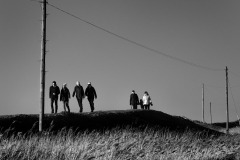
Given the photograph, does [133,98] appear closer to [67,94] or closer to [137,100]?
[137,100]

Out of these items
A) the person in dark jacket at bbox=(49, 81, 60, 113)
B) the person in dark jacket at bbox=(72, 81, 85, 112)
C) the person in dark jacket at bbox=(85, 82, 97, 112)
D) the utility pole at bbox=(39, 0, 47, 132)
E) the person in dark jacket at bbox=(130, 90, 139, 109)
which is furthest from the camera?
the person in dark jacket at bbox=(130, 90, 139, 109)

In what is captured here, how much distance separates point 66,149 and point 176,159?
266 cm

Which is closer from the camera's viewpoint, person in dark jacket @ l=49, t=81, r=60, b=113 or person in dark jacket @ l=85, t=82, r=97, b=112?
person in dark jacket @ l=49, t=81, r=60, b=113

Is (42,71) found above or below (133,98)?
above

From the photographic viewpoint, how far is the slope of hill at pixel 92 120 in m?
25.0

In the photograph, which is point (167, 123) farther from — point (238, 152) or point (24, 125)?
point (238, 152)

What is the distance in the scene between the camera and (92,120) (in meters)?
29.7

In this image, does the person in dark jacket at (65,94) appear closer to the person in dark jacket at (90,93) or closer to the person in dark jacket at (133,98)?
the person in dark jacket at (90,93)

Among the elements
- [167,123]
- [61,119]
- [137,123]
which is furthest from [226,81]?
[61,119]

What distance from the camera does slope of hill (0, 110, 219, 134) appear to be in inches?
984

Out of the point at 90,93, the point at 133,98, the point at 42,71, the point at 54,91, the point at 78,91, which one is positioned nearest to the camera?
the point at 42,71

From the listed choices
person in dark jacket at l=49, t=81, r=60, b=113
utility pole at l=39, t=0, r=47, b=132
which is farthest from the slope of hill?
person in dark jacket at l=49, t=81, r=60, b=113

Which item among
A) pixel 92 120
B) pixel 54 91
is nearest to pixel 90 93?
pixel 92 120

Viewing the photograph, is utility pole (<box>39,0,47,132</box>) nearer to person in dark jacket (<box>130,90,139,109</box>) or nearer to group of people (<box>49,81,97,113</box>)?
group of people (<box>49,81,97,113</box>)
